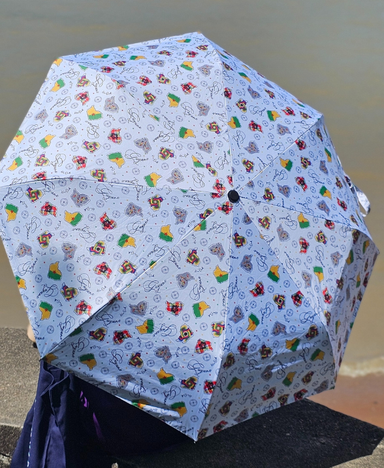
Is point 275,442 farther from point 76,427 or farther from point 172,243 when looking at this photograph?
point 172,243

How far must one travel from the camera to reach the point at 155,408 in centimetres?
205

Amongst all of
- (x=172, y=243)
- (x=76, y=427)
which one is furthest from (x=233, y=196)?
(x=76, y=427)

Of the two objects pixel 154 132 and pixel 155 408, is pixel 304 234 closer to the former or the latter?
pixel 154 132

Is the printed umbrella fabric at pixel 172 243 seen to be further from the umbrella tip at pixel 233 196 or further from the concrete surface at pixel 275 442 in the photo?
the concrete surface at pixel 275 442

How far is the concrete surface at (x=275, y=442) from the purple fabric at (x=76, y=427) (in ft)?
0.41

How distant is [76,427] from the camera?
2.35 m

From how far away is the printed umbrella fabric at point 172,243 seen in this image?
2.01 m

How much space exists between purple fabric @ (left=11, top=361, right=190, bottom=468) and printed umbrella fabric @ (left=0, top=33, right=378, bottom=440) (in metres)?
0.32

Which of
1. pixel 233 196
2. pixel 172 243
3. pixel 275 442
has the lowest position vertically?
pixel 275 442

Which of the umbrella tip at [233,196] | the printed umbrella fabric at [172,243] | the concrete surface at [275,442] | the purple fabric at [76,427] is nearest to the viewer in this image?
the printed umbrella fabric at [172,243]

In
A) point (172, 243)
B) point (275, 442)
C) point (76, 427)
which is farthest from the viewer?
point (275, 442)

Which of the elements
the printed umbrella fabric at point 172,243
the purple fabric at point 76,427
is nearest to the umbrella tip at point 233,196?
the printed umbrella fabric at point 172,243

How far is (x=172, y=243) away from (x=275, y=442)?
1124mm

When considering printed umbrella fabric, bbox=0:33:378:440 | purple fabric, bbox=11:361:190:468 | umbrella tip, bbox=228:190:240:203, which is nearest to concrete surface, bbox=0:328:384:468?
purple fabric, bbox=11:361:190:468
